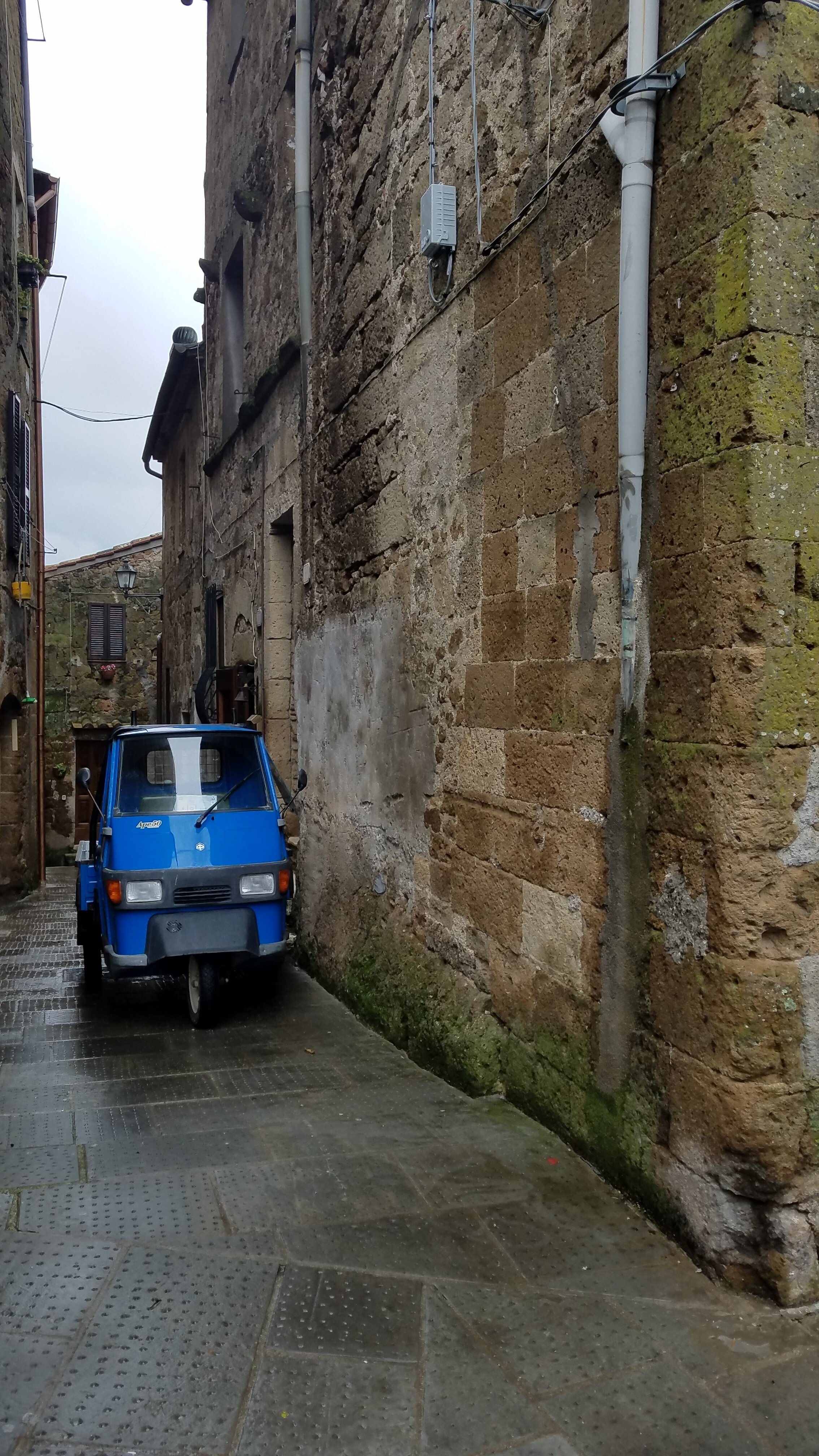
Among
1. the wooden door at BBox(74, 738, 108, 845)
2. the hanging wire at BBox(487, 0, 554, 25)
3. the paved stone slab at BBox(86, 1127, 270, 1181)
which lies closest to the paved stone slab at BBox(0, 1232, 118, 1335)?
the paved stone slab at BBox(86, 1127, 270, 1181)

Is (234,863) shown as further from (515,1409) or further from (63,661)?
(63,661)

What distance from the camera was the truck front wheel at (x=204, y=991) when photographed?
5695mm

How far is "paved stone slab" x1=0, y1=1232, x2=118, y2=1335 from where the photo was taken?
2.62 m

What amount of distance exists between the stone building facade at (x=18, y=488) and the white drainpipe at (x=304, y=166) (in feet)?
18.2

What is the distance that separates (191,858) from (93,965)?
4.86 feet

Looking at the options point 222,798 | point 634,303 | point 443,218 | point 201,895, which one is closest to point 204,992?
point 201,895

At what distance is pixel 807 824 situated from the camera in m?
2.79

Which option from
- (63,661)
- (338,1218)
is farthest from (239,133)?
(63,661)

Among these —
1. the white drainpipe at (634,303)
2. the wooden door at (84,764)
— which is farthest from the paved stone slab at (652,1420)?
the wooden door at (84,764)

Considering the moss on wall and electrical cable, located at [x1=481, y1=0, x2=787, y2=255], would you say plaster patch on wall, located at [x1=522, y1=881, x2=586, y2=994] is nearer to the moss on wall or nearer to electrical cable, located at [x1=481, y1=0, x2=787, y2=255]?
the moss on wall

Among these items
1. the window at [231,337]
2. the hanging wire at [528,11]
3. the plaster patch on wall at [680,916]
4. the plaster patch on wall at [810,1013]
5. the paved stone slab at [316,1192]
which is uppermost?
the window at [231,337]

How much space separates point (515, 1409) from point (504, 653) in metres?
2.53

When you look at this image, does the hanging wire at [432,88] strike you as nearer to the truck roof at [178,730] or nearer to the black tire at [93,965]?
the truck roof at [178,730]

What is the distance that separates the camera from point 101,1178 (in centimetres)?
350
